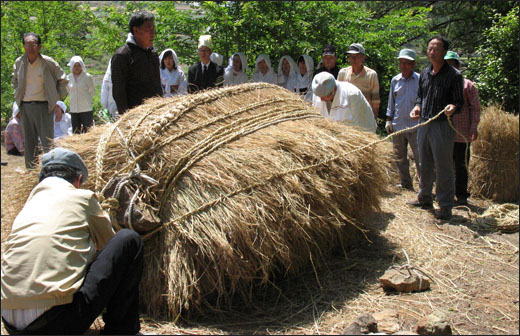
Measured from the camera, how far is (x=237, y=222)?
3033 mm

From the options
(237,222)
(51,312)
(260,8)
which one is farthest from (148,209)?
(260,8)

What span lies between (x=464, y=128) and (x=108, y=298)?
4.50 m

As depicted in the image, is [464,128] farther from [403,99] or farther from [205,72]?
[205,72]

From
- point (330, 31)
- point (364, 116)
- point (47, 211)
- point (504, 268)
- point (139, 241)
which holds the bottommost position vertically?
point (504, 268)

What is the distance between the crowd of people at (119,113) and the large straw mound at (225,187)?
1.08ft

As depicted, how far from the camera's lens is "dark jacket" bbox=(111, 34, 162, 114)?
4539 millimetres

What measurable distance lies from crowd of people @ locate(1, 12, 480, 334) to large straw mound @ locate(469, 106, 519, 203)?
1.52 feet

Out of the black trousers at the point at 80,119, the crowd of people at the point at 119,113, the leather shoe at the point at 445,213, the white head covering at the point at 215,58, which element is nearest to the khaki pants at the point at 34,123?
the crowd of people at the point at 119,113

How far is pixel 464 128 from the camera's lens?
551 centimetres

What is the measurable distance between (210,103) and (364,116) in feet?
5.90

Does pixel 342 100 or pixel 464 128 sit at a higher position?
pixel 342 100

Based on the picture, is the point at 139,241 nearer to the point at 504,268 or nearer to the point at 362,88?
the point at 504,268

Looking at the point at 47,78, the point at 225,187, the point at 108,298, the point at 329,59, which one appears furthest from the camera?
the point at 329,59

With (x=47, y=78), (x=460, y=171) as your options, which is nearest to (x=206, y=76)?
(x=47, y=78)
